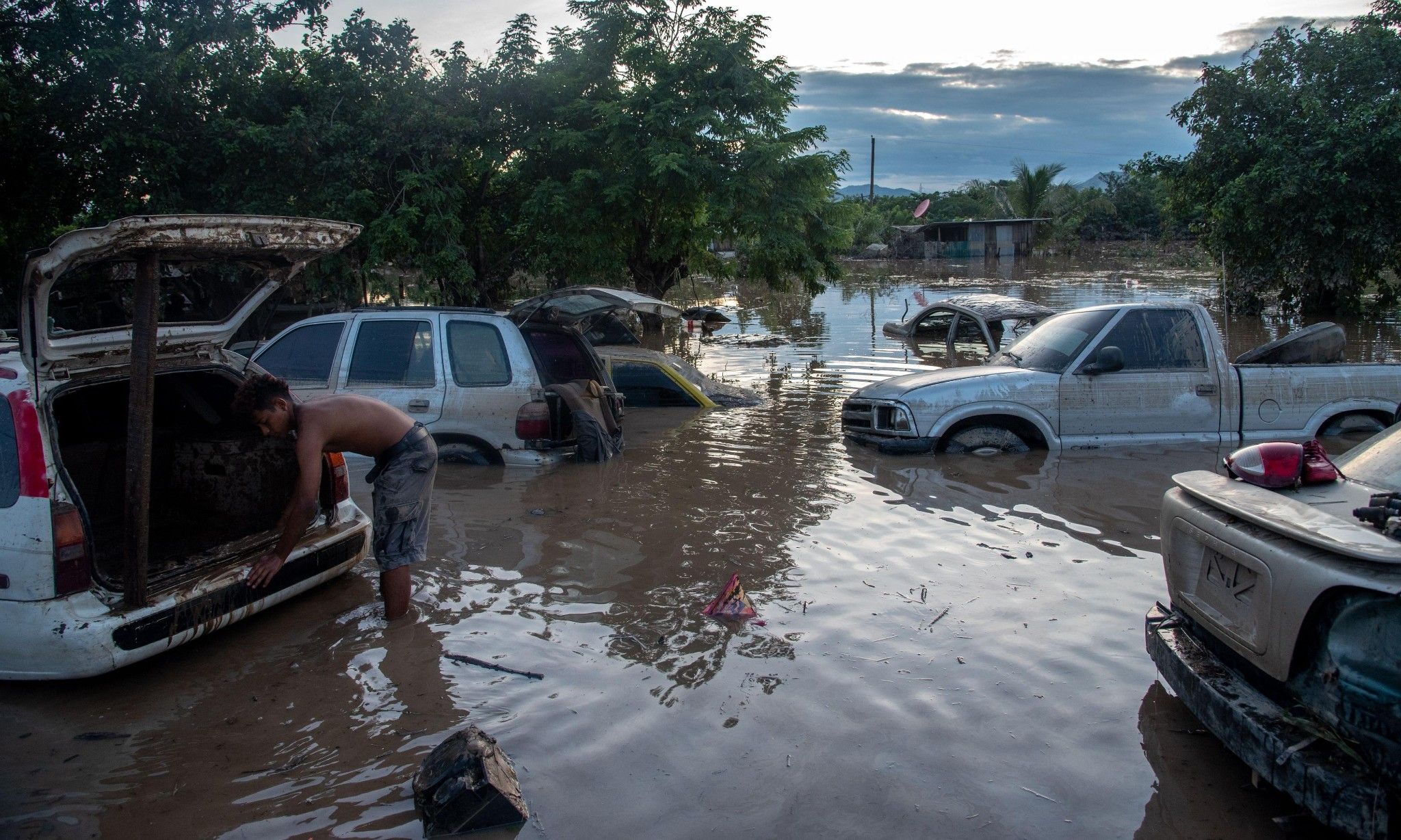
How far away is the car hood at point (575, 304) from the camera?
28.2 feet

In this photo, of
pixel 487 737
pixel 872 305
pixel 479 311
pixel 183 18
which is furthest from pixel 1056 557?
pixel 872 305

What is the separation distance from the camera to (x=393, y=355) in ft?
25.9

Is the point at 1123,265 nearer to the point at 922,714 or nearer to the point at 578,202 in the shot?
the point at 578,202

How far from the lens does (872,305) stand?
27891 mm

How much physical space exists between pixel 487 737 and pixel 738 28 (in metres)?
14.2

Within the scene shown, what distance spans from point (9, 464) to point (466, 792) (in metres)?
2.61

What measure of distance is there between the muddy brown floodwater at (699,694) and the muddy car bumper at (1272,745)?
0.34 m

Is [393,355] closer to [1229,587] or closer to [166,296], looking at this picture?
[1229,587]

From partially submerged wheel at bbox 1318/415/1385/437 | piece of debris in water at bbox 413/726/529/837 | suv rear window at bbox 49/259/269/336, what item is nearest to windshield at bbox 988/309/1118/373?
partially submerged wheel at bbox 1318/415/1385/437

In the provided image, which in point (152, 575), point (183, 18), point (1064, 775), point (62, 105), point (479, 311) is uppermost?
point (183, 18)

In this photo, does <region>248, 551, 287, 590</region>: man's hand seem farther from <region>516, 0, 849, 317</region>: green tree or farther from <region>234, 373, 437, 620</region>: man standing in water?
<region>516, 0, 849, 317</region>: green tree

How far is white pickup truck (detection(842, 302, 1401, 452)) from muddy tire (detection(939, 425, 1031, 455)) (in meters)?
0.02

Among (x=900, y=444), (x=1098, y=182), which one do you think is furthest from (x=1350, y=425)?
(x=1098, y=182)

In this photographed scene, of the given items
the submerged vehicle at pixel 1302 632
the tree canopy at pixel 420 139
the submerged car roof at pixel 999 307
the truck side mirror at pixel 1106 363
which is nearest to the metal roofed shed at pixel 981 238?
the tree canopy at pixel 420 139
